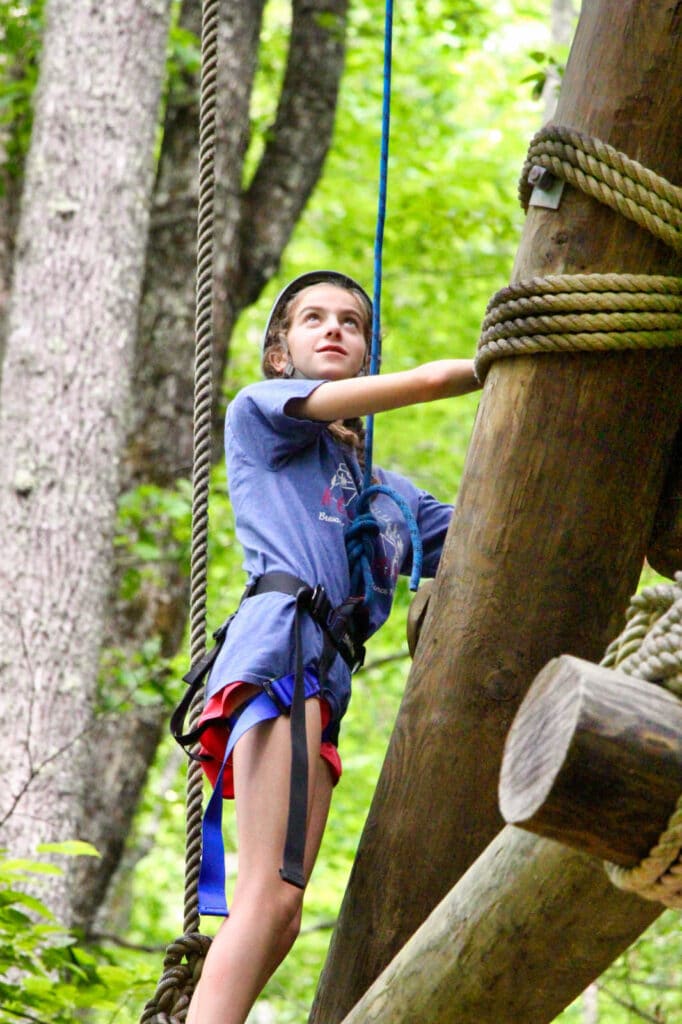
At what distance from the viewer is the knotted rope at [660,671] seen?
1285mm

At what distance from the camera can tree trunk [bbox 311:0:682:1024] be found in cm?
186

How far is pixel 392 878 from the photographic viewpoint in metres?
2.07

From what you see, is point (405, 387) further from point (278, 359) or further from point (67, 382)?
point (67, 382)

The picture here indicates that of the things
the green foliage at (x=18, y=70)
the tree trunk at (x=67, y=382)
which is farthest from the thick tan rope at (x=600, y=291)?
the green foliage at (x=18, y=70)

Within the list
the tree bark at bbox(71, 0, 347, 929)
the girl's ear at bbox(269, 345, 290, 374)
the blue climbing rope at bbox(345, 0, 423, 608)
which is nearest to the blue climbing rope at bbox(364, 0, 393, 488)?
the blue climbing rope at bbox(345, 0, 423, 608)

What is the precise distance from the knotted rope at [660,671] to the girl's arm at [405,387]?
837mm

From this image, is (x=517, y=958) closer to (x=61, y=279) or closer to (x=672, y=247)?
(x=672, y=247)

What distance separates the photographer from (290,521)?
244 cm

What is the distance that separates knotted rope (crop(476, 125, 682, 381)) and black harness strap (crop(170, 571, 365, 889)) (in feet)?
2.20

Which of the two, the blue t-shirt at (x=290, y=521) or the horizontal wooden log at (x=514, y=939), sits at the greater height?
the blue t-shirt at (x=290, y=521)

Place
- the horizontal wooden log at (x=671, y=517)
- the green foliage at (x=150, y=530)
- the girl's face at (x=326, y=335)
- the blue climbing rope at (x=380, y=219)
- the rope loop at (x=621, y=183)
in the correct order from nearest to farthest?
the rope loop at (x=621, y=183), the horizontal wooden log at (x=671, y=517), the blue climbing rope at (x=380, y=219), the girl's face at (x=326, y=335), the green foliage at (x=150, y=530)

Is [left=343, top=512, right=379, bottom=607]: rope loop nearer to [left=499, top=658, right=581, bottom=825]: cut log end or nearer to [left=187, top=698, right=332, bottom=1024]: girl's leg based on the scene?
[left=187, top=698, right=332, bottom=1024]: girl's leg

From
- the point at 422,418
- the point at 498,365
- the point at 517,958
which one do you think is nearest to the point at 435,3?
the point at 422,418

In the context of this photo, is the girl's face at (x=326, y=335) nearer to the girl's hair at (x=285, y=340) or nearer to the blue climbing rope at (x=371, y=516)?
the girl's hair at (x=285, y=340)
